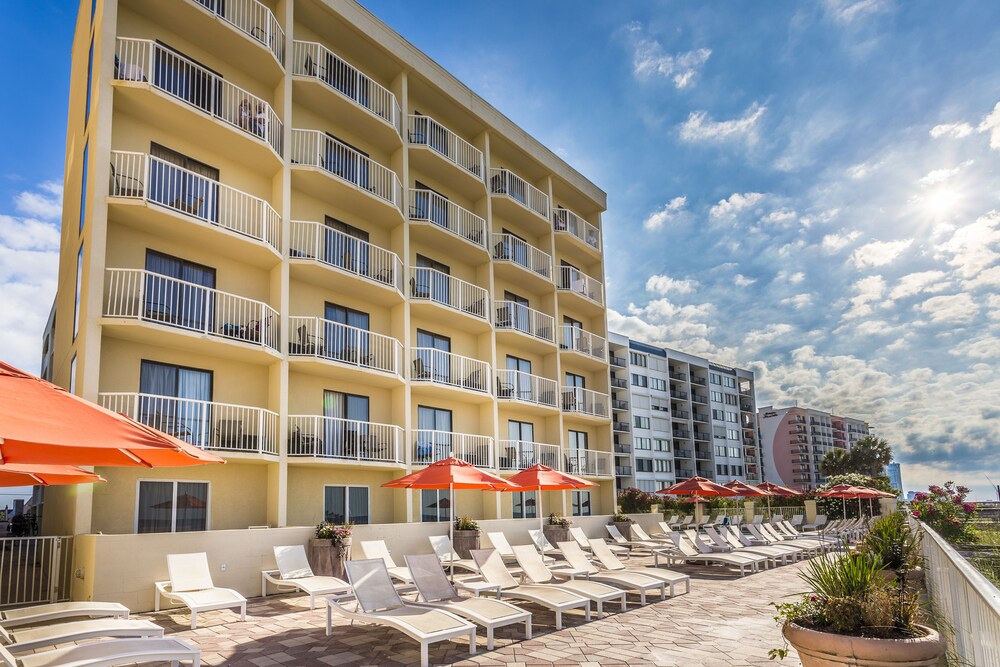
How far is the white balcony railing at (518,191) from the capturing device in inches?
945

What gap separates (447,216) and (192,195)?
882cm

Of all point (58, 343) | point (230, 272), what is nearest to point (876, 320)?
point (230, 272)

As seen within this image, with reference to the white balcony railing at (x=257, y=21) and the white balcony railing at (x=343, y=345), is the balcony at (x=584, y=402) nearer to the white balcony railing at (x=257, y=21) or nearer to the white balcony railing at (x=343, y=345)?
the white balcony railing at (x=343, y=345)

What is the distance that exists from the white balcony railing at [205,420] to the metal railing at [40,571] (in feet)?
8.14

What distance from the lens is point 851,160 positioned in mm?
23234

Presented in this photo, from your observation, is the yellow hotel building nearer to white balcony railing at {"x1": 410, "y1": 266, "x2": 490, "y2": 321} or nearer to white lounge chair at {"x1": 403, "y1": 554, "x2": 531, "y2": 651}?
white balcony railing at {"x1": 410, "y1": 266, "x2": 490, "y2": 321}

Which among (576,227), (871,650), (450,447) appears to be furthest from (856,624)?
(576,227)

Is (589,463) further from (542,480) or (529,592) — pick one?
(529,592)

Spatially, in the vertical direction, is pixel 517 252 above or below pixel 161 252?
above

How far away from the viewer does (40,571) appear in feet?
37.1

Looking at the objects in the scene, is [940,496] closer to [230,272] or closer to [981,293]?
[230,272]

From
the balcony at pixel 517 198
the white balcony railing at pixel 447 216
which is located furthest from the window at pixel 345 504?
the balcony at pixel 517 198

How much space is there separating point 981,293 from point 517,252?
84.0ft

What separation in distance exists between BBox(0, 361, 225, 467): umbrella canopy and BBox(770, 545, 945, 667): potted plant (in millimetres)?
4733
